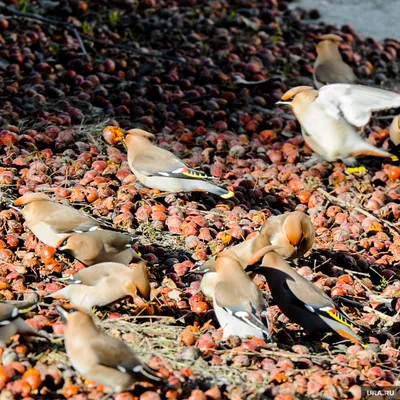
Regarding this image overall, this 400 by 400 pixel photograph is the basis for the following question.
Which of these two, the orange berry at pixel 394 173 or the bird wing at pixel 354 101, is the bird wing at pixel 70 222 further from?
the orange berry at pixel 394 173

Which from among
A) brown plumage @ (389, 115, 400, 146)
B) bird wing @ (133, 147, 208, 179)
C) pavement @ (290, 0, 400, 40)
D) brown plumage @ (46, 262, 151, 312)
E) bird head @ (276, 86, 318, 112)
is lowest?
pavement @ (290, 0, 400, 40)

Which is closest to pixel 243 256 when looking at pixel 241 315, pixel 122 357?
pixel 241 315

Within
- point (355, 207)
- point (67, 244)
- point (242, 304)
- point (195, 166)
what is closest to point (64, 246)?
point (67, 244)

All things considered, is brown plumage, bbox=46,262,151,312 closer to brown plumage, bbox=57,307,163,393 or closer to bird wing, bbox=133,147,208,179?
brown plumage, bbox=57,307,163,393

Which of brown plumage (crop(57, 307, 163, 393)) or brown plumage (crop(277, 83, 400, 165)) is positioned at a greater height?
brown plumage (crop(57, 307, 163, 393))

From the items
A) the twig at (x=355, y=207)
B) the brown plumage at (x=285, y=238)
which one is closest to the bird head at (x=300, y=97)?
the twig at (x=355, y=207)

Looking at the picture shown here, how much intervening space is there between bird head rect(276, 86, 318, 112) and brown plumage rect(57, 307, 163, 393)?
3.83 m

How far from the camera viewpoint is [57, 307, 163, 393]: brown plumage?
389 centimetres

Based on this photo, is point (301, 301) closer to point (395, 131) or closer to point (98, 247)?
point (98, 247)

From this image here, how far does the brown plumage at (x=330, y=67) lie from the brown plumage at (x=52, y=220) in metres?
3.62

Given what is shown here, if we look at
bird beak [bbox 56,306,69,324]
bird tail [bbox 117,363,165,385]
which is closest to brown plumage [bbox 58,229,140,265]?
bird beak [bbox 56,306,69,324]

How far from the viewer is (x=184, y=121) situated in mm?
7543

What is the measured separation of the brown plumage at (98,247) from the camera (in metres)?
5.11

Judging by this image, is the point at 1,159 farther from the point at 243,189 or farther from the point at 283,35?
the point at 283,35
